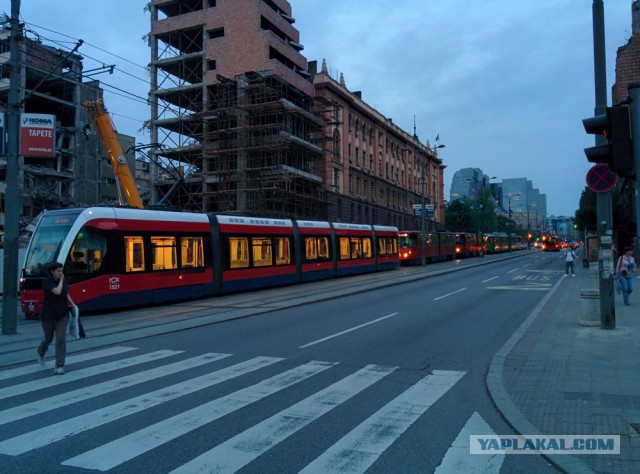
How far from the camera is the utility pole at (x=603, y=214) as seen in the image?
10.7 meters

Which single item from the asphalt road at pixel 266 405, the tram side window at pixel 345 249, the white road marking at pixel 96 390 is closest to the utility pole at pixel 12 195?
the asphalt road at pixel 266 405

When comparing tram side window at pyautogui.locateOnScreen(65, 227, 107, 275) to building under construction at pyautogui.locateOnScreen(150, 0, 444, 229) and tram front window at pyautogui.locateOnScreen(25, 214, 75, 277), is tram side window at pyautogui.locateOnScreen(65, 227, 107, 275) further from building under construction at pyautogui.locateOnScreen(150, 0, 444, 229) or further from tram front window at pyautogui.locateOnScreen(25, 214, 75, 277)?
building under construction at pyautogui.locateOnScreen(150, 0, 444, 229)

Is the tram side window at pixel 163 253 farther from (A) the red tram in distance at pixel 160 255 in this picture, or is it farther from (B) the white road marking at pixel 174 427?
(B) the white road marking at pixel 174 427

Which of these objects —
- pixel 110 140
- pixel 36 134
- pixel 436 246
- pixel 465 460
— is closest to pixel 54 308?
pixel 465 460

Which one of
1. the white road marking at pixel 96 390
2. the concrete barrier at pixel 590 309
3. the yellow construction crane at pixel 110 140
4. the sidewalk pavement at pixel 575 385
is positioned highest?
the yellow construction crane at pixel 110 140

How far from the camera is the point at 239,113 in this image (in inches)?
1732

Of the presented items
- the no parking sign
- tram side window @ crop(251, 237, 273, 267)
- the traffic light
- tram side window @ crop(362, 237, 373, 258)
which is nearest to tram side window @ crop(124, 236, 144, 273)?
tram side window @ crop(251, 237, 273, 267)

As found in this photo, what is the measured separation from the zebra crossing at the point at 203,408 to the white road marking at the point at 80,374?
1cm

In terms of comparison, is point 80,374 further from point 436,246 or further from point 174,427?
point 436,246

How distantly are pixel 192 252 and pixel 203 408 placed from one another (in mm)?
13261

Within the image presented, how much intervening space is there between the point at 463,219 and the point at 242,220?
8205 cm

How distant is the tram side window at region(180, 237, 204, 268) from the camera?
18.6m

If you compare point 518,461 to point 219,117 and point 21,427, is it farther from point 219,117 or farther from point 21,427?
point 219,117

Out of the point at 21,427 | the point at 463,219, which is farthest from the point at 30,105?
the point at 463,219
